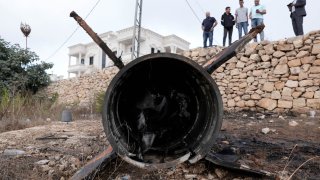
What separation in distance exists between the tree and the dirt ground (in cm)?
1080

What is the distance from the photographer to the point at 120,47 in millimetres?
27812

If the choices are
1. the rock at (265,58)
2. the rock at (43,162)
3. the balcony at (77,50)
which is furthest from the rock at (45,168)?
the balcony at (77,50)

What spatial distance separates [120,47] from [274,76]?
21176 mm

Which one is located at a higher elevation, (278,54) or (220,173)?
(278,54)

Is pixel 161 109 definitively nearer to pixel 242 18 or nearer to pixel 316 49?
pixel 316 49

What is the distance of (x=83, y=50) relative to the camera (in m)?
32.6

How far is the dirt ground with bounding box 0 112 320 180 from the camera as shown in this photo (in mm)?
2893

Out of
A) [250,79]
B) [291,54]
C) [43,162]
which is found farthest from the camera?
[250,79]

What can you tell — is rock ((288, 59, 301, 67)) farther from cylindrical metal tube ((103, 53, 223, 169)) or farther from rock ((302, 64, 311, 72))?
cylindrical metal tube ((103, 53, 223, 169))

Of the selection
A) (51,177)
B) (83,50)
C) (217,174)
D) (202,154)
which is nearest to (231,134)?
(217,174)

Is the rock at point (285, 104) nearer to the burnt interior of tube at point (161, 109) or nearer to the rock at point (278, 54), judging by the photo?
the rock at point (278, 54)

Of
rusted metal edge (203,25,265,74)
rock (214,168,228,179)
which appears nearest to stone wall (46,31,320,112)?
rusted metal edge (203,25,265,74)

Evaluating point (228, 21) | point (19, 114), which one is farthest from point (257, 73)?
point (19, 114)

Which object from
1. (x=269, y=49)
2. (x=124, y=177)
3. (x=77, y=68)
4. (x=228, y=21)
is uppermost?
(x=77, y=68)
